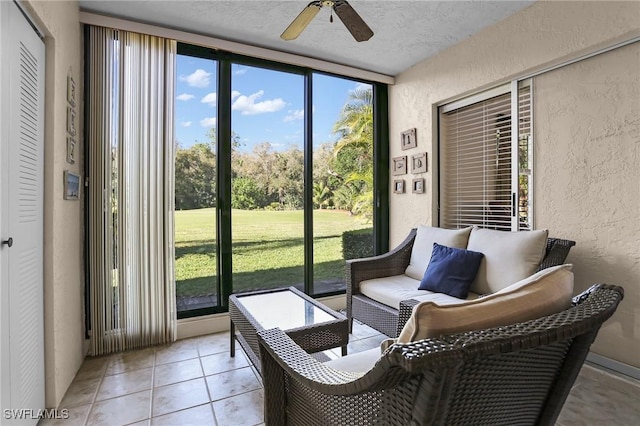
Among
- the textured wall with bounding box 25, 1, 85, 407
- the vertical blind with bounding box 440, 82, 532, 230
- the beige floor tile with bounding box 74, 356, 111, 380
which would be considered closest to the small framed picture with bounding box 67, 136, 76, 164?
the textured wall with bounding box 25, 1, 85, 407

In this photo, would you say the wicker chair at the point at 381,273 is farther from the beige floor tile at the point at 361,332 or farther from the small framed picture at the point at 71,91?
the small framed picture at the point at 71,91

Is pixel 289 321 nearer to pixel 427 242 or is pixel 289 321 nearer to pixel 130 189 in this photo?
pixel 427 242

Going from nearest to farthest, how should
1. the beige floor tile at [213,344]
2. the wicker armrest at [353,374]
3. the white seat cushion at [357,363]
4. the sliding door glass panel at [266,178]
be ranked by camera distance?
the wicker armrest at [353,374] → the white seat cushion at [357,363] → the beige floor tile at [213,344] → the sliding door glass panel at [266,178]

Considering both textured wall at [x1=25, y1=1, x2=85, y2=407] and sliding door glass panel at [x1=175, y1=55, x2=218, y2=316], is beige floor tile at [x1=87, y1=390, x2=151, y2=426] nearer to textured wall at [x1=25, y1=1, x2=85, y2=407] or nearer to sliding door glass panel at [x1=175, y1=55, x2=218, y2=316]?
textured wall at [x1=25, y1=1, x2=85, y2=407]

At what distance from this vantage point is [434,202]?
346 centimetres

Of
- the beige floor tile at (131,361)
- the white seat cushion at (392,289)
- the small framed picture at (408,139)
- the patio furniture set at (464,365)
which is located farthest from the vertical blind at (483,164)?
the beige floor tile at (131,361)

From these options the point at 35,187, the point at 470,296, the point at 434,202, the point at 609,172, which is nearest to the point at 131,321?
the point at 35,187

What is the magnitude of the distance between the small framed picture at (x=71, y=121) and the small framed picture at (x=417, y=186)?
3.02 metres

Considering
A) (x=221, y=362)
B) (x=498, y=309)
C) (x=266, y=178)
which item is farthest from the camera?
(x=266, y=178)

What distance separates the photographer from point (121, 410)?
1865mm

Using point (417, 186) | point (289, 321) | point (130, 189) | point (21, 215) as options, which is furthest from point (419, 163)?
point (21, 215)

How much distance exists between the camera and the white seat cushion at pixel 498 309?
2.59 ft

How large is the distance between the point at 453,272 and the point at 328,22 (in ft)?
7.27

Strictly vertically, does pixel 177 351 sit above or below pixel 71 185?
below
